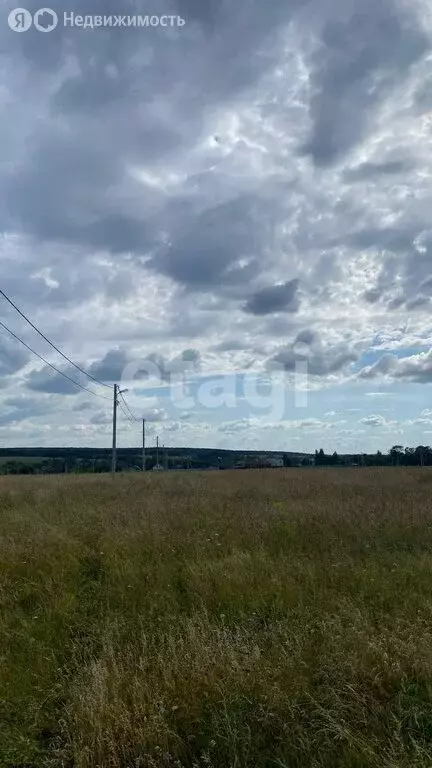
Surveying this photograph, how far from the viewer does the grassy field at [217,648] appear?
145 inches

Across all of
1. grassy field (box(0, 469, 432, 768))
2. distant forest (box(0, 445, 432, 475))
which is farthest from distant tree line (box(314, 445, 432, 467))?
grassy field (box(0, 469, 432, 768))

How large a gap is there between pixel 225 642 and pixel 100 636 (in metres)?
1.41

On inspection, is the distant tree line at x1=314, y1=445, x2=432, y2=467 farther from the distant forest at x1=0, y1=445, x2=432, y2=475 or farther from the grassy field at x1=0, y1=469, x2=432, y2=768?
the grassy field at x1=0, y1=469, x2=432, y2=768

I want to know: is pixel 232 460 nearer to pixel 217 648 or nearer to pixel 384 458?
pixel 384 458

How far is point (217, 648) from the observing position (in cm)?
459

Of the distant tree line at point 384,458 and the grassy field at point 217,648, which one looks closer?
the grassy field at point 217,648

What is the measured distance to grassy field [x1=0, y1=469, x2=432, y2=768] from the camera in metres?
3.68

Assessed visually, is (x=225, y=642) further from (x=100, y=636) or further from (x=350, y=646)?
(x=100, y=636)

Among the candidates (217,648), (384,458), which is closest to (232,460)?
(384,458)

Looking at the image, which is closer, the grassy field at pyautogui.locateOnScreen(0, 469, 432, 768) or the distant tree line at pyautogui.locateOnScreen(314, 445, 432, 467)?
the grassy field at pyautogui.locateOnScreen(0, 469, 432, 768)

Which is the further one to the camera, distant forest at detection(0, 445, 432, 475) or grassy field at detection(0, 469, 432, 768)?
distant forest at detection(0, 445, 432, 475)

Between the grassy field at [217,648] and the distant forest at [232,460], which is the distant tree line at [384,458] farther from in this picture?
the grassy field at [217,648]

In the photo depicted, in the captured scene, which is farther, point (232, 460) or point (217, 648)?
point (232, 460)

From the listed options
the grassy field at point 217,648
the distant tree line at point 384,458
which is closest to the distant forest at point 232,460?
the distant tree line at point 384,458
